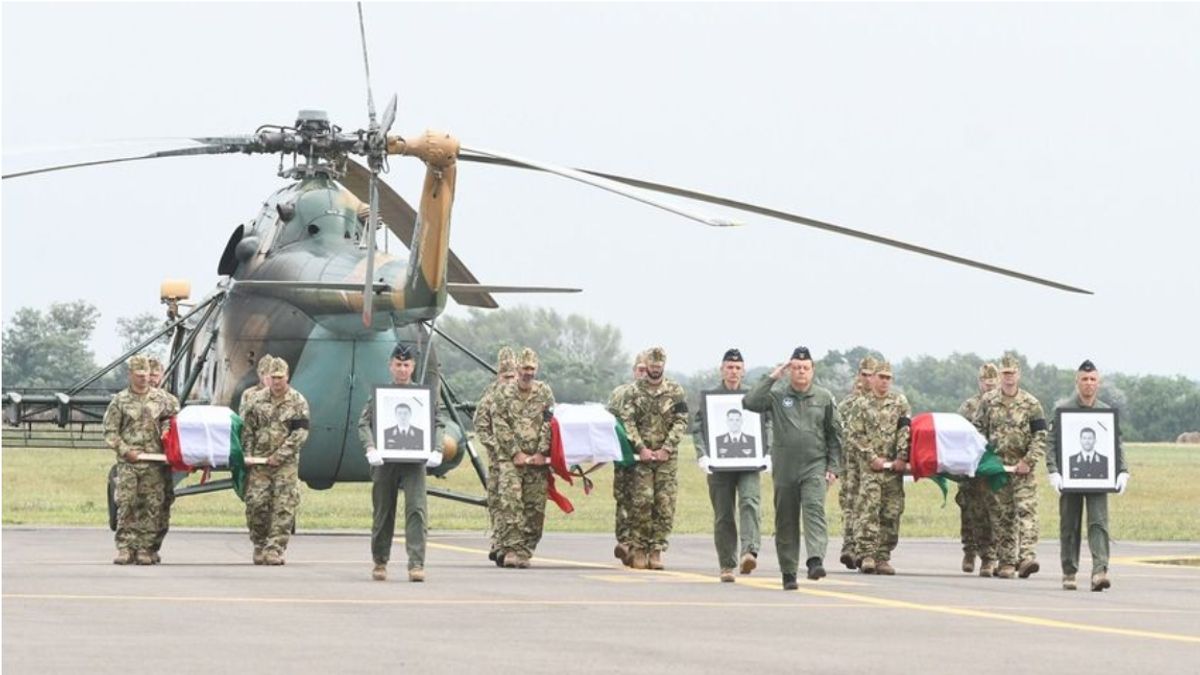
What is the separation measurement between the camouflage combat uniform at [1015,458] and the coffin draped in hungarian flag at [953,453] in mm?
124

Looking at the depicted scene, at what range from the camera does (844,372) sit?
106938 millimetres

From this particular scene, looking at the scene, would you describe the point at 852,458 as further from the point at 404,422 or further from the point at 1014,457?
the point at 404,422

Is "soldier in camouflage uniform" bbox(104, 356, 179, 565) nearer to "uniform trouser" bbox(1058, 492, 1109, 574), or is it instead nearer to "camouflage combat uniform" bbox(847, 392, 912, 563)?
"camouflage combat uniform" bbox(847, 392, 912, 563)

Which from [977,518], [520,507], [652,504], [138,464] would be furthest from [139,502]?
[977,518]

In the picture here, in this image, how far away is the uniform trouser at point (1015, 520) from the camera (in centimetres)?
2236

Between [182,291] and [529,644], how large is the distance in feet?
69.5

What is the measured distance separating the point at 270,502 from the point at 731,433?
4303mm

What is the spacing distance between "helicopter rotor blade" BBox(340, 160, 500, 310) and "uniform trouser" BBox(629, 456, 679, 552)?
646 cm

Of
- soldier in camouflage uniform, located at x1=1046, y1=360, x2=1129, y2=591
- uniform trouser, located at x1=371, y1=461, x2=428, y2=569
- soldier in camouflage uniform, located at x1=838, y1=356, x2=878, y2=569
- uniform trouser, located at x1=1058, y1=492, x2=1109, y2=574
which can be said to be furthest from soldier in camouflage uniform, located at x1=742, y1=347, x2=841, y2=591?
soldier in camouflage uniform, located at x1=838, y1=356, x2=878, y2=569

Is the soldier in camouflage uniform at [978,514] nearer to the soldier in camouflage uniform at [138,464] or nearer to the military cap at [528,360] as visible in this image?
the military cap at [528,360]

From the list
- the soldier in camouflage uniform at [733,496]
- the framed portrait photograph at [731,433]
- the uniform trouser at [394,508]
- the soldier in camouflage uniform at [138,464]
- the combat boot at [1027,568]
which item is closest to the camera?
the uniform trouser at [394,508]

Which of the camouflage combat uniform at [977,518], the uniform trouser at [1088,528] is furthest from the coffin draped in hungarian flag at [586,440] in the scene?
the uniform trouser at [1088,528]

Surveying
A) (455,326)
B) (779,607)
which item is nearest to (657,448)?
(779,607)

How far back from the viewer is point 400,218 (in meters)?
30.2
